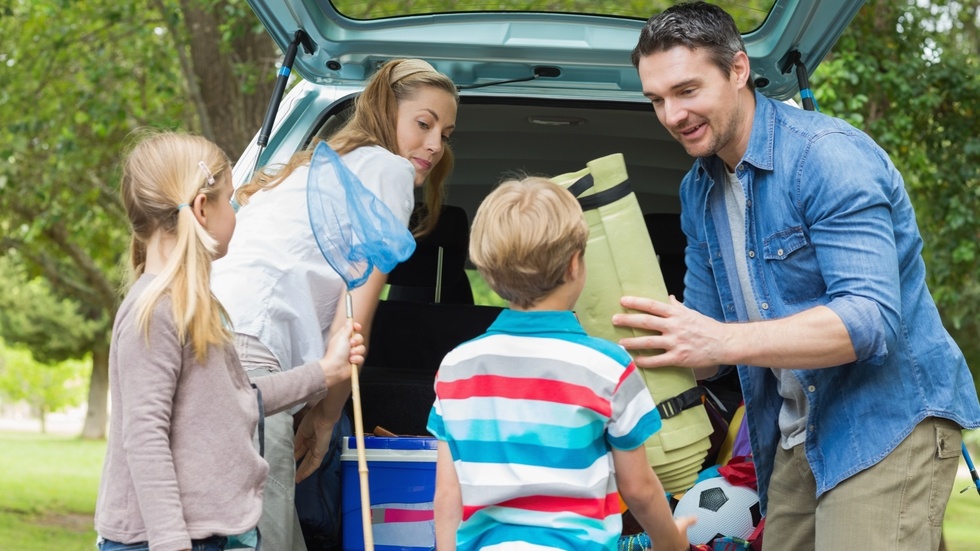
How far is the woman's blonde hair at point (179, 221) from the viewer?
6.81 feet

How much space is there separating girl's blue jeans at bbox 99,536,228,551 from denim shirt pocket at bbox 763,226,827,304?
124 centimetres

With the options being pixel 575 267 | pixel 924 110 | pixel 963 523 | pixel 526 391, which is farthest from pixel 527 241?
pixel 963 523

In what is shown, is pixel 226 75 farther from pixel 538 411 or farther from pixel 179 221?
pixel 538 411

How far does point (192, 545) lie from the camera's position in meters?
2.07

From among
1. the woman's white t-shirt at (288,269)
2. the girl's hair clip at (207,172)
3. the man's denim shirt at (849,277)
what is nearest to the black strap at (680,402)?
the man's denim shirt at (849,277)

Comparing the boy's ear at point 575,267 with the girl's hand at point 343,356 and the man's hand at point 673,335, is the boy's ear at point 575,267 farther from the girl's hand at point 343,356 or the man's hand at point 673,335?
the girl's hand at point 343,356

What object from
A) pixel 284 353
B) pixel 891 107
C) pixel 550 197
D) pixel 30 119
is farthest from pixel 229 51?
pixel 550 197

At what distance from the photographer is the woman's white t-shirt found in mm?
2449

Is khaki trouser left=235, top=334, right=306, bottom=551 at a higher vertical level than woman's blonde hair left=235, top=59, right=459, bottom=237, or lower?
lower

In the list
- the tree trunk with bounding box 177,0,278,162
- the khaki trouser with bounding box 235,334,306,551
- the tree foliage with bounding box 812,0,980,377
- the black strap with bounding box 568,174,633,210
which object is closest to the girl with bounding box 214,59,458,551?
the khaki trouser with bounding box 235,334,306,551

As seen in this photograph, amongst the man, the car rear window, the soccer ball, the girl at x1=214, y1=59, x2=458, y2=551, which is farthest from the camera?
the car rear window

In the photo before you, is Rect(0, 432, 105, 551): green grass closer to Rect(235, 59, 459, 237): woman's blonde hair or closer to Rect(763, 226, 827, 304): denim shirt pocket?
Rect(235, 59, 459, 237): woman's blonde hair

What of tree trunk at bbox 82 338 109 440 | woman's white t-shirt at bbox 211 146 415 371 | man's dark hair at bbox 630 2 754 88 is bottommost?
woman's white t-shirt at bbox 211 146 415 371

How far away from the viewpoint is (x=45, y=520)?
10523 millimetres
